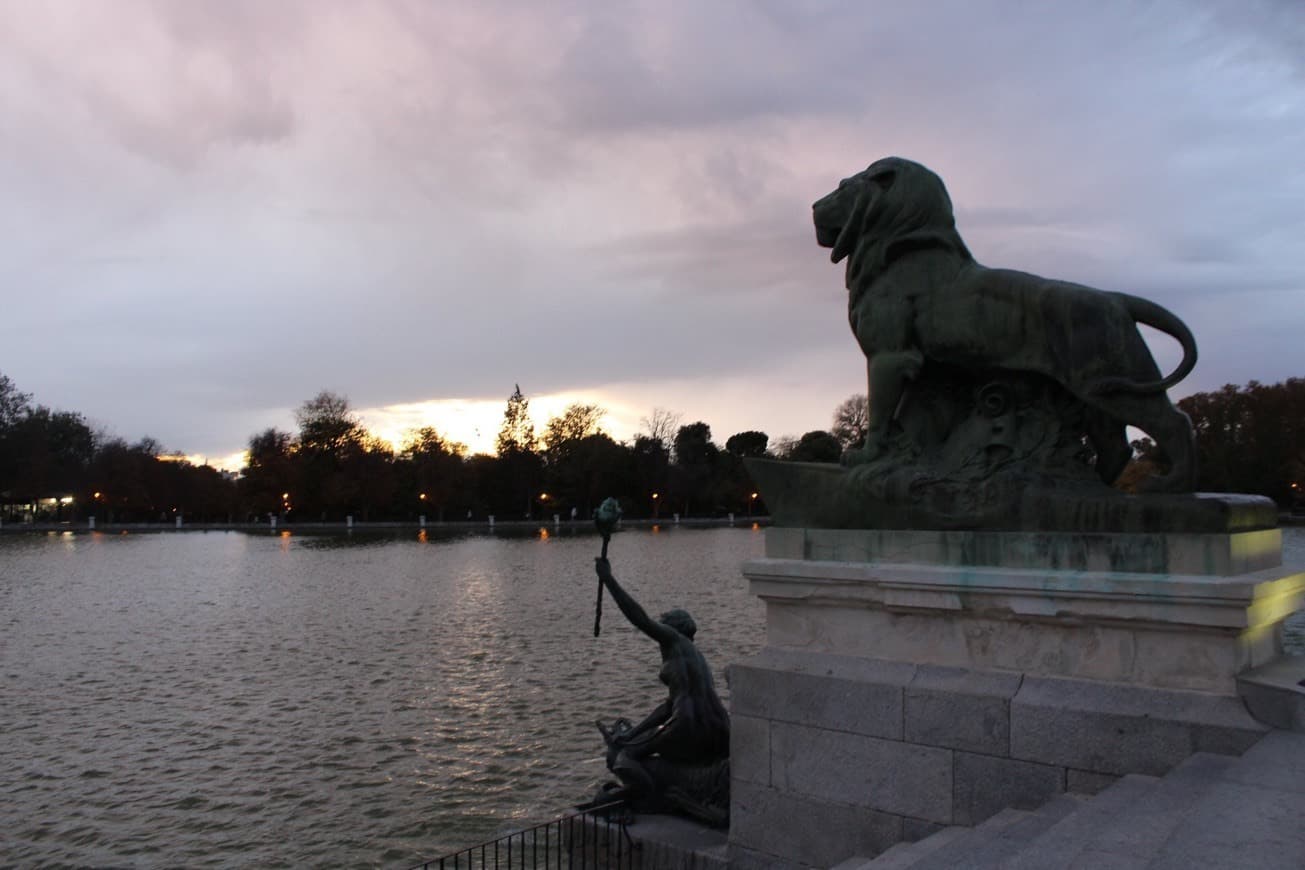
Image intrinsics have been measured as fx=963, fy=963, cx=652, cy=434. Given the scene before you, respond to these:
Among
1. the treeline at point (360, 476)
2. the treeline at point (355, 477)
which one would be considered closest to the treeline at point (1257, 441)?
the treeline at point (360, 476)

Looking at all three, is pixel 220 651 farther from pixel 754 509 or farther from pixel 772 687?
pixel 754 509

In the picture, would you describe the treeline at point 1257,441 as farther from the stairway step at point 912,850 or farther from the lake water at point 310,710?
the stairway step at point 912,850

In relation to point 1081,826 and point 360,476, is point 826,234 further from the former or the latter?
point 360,476

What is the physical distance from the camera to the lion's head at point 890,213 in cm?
547

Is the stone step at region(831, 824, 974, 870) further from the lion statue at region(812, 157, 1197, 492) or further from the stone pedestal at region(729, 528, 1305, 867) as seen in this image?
the lion statue at region(812, 157, 1197, 492)

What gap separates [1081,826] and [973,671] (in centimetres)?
128

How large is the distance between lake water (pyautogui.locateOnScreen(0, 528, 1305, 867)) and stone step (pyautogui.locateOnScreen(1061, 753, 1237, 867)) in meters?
5.73

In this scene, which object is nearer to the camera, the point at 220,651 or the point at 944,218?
the point at 944,218

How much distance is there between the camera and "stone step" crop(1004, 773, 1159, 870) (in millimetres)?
3211

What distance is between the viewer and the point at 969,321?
17.1 ft

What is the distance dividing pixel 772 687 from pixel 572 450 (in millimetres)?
79069

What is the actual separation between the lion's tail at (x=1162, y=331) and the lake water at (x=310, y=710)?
5919mm

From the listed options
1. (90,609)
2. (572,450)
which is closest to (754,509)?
(572,450)

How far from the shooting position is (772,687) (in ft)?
17.4
